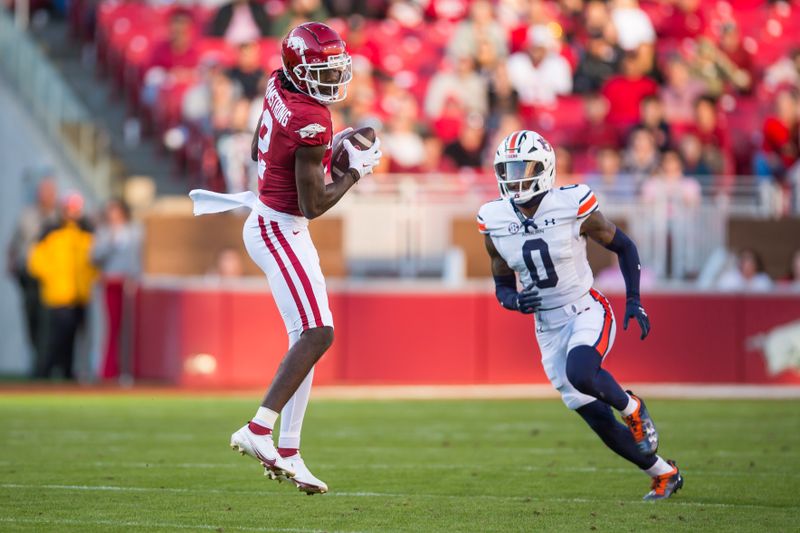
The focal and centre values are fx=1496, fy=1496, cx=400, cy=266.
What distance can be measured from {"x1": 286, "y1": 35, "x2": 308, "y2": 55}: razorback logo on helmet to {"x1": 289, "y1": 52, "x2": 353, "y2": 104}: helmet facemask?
69 mm

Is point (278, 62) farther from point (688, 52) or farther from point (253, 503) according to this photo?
point (253, 503)

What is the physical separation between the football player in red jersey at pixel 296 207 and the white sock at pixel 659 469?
1605 millimetres

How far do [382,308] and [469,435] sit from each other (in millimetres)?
4535

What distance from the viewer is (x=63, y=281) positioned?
49.1 feet

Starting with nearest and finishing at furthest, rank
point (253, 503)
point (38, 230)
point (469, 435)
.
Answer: point (253, 503) → point (469, 435) → point (38, 230)

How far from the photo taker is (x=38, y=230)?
1541cm

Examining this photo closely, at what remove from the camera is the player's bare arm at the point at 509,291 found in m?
7.32

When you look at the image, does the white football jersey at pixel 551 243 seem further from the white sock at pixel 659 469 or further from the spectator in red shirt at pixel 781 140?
the spectator in red shirt at pixel 781 140

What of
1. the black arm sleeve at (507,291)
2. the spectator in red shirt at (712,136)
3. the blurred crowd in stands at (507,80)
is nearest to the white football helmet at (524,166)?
the black arm sleeve at (507,291)

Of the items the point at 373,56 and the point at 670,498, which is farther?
the point at 373,56

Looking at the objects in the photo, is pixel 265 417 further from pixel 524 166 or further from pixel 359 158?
pixel 524 166

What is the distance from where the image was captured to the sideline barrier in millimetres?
14242

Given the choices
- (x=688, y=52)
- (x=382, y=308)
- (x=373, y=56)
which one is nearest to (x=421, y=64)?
(x=373, y=56)

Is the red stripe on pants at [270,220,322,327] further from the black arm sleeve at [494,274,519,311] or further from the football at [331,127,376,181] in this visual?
the black arm sleeve at [494,274,519,311]
